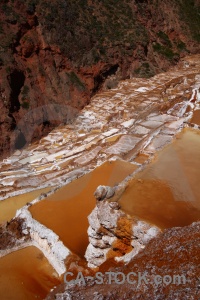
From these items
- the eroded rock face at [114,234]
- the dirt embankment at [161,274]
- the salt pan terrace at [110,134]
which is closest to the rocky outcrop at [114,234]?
the eroded rock face at [114,234]

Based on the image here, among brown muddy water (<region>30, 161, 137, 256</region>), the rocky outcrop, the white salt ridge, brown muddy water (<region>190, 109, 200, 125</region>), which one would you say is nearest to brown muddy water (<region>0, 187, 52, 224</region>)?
the white salt ridge

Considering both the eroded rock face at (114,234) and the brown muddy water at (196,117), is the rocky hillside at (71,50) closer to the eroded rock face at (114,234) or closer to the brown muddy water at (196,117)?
the brown muddy water at (196,117)

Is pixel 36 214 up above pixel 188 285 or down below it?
below

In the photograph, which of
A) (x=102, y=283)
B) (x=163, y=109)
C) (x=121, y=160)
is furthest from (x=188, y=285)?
(x=163, y=109)

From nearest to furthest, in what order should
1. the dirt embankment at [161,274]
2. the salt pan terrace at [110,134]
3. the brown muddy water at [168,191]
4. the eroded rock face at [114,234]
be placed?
the dirt embankment at [161,274] < the eroded rock face at [114,234] < the brown muddy water at [168,191] < the salt pan terrace at [110,134]

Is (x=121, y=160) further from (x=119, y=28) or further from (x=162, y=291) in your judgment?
(x=119, y=28)
